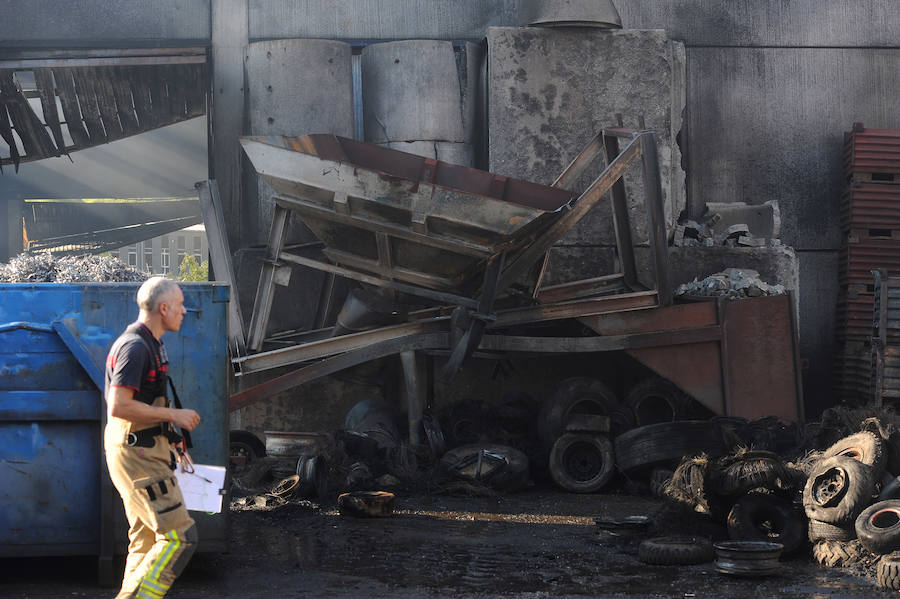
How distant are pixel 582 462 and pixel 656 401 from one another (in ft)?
3.58

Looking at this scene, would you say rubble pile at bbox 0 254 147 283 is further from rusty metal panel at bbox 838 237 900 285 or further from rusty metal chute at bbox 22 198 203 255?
Result: rusty metal chute at bbox 22 198 203 255

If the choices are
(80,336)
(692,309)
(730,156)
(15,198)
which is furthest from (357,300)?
(15,198)

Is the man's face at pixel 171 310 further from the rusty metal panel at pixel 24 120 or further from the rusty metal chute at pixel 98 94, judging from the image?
the rusty metal panel at pixel 24 120

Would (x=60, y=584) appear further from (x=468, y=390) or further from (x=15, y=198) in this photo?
(x=15, y=198)

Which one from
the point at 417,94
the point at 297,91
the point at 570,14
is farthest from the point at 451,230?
the point at 570,14

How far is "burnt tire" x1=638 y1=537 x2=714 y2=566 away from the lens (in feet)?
18.3

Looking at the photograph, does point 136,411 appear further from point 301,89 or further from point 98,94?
point 98,94

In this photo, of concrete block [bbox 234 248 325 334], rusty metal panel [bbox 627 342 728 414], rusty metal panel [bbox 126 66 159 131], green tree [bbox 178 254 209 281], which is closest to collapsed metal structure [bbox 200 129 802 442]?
rusty metal panel [bbox 627 342 728 414]

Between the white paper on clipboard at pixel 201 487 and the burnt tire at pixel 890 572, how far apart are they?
316 cm

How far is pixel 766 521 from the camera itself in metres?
6.05

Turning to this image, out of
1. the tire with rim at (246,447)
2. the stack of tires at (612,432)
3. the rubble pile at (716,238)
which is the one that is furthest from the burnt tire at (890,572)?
the rubble pile at (716,238)

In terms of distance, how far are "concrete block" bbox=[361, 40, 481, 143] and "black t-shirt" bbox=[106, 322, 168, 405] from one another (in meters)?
6.38

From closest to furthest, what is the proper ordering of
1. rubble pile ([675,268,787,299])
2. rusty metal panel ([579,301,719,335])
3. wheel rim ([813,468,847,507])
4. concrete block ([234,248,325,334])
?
wheel rim ([813,468,847,507]) → rusty metal panel ([579,301,719,335]) → rubble pile ([675,268,787,299]) → concrete block ([234,248,325,334])

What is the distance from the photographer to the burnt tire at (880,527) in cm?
524
